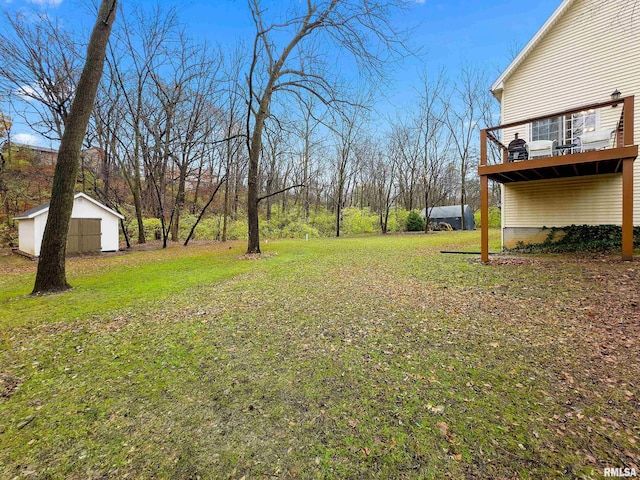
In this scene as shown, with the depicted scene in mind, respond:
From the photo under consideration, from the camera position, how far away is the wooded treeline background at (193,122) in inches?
478

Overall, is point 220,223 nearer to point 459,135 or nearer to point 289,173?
point 289,173

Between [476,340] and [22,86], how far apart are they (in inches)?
781

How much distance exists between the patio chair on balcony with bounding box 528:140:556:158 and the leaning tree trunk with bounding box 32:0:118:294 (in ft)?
35.8

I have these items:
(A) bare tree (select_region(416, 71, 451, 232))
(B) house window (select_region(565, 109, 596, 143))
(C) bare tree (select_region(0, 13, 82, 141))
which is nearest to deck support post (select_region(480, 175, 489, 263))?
(B) house window (select_region(565, 109, 596, 143))

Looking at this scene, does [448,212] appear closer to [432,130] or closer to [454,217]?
[454,217]

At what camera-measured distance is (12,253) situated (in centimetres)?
1326

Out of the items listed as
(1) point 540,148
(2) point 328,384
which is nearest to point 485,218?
(1) point 540,148

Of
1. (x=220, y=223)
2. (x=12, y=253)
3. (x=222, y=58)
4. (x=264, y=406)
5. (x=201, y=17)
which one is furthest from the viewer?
(x=220, y=223)

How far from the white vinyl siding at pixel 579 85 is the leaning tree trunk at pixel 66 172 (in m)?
12.7

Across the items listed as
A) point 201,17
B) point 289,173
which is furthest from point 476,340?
point 289,173

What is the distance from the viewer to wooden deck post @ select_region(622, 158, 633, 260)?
251 inches

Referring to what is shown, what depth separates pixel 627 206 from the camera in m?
6.38

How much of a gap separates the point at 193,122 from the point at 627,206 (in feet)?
63.8

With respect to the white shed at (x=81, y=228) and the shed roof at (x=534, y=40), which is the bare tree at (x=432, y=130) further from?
the white shed at (x=81, y=228)
